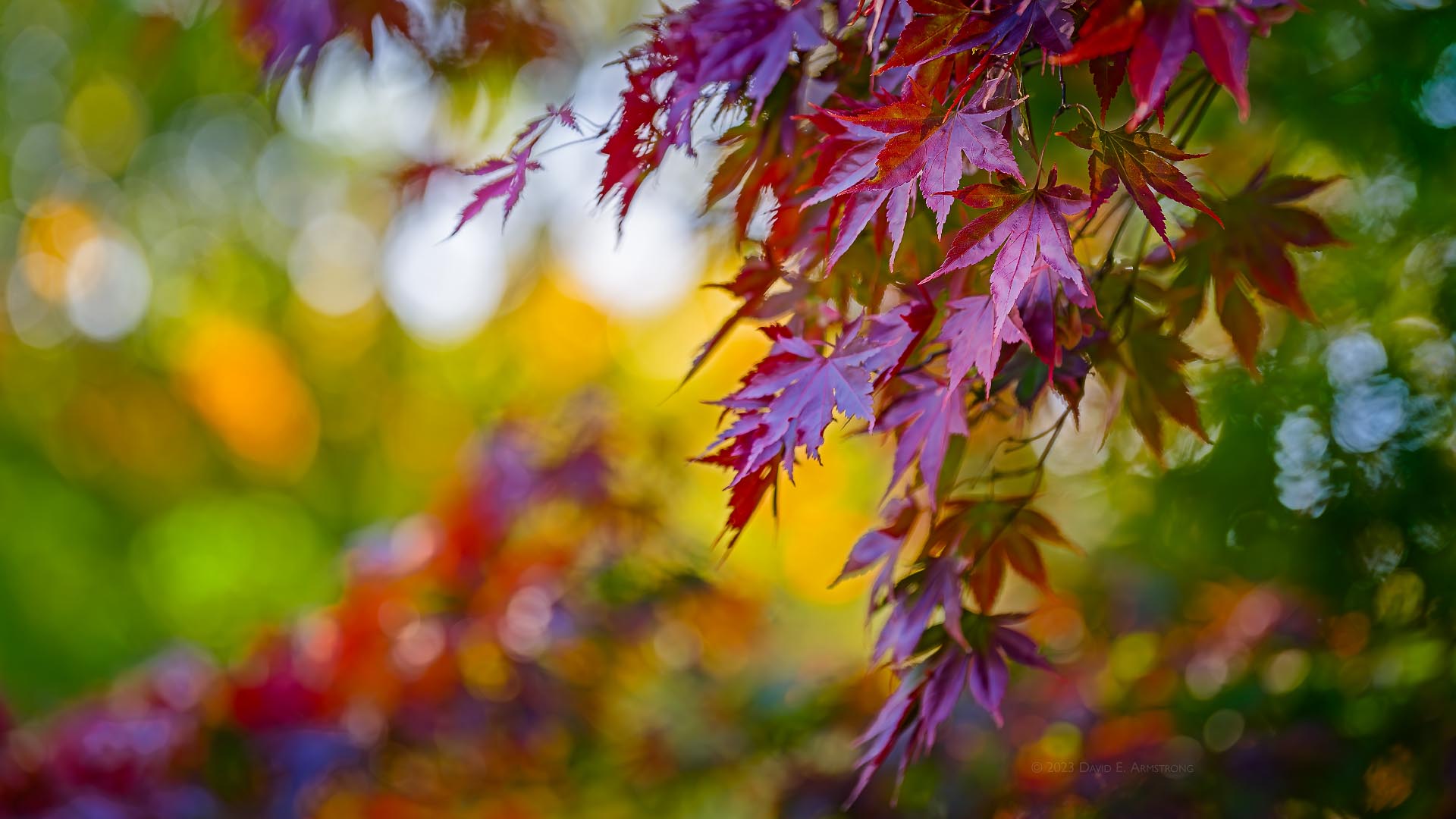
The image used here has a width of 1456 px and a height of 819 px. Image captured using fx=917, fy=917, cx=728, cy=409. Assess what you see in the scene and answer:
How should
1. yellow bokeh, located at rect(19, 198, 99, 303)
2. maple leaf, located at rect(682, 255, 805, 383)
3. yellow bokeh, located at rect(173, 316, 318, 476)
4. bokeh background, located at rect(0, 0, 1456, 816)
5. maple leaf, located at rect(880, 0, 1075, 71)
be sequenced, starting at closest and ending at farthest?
maple leaf, located at rect(880, 0, 1075, 71) < maple leaf, located at rect(682, 255, 805, 383) < bokeh background, located at rect(0, 0, 1456, 816) < yellow bokeh, located at rect(19, 198, 99, 303) < yellow bokeh, located at rect(173, 316, 318, 476)

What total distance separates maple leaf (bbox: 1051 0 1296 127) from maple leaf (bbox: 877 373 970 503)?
0.80ft

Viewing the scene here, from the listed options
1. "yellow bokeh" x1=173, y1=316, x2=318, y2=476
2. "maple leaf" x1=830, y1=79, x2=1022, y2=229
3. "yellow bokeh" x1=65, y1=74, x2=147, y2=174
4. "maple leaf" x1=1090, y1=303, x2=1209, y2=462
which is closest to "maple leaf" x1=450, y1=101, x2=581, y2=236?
"maple leaf" x1=830, y1=79, x2=1022, y2=229

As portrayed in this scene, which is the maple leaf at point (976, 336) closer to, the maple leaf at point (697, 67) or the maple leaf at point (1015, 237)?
the maple leaf at point (1015, 237)

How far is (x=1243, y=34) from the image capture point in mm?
473

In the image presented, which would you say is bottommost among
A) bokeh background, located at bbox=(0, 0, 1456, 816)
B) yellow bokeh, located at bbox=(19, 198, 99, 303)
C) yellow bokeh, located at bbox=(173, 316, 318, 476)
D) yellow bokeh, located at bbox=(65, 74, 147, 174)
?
bokeh background, located at bbox=(0, 0, 1456, 816)

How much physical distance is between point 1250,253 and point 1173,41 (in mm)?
435

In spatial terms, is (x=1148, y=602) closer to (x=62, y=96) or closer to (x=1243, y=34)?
(x=1243, y=34)

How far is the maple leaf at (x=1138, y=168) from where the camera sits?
54 centimetres

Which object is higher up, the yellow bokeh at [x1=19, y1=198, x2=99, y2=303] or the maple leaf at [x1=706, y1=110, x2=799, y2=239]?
the yellow bokeh at [x1=19, y1=198, x2=99, y2=303]

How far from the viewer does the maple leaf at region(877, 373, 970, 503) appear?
68 centimetres

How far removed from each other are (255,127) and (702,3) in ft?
20.8

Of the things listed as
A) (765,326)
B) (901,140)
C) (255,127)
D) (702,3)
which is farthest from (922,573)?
(255,127)

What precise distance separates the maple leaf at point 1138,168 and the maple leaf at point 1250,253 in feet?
0.90

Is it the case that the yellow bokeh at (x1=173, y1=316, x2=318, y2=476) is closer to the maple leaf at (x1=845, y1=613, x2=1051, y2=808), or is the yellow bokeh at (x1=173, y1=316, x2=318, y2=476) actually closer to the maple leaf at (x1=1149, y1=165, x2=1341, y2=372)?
the maple leaf at (x1=845, y1=613, x2=1051, y2=808)
